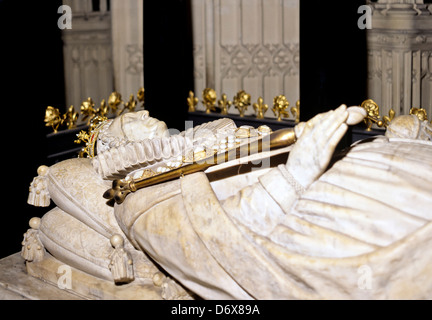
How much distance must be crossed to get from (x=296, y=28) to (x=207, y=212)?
4022 millimetres

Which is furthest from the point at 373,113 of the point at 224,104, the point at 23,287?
the point at 23,287

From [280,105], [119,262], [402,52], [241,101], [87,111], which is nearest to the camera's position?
[119,262]

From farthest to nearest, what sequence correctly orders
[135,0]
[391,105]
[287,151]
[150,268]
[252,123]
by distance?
[135,0] < [252,123] < [391,105] < [150,268] < [287,151]

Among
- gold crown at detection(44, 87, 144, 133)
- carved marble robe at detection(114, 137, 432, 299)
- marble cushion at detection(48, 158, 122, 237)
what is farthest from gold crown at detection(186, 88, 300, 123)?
carved marble robe at detection(114, 137, 432, 299)

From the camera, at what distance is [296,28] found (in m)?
6.06

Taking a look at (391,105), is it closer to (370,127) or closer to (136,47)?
(370,127)

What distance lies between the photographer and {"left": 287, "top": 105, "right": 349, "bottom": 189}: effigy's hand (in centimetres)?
222

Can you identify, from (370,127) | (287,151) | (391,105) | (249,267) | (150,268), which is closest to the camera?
(249,267)

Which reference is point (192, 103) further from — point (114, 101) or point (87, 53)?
point (87, 53)

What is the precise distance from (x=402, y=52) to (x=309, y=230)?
11.3 ft

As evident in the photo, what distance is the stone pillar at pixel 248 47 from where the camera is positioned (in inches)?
241

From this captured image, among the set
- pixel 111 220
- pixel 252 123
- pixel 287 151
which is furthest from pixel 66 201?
pixel 252 123

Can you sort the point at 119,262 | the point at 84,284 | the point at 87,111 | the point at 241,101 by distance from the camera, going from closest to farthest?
1. the point at 119,262
2. the point at 84,284
3. the point at 87,111
4. the point at 241,101

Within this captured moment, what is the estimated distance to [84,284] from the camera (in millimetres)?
2799
